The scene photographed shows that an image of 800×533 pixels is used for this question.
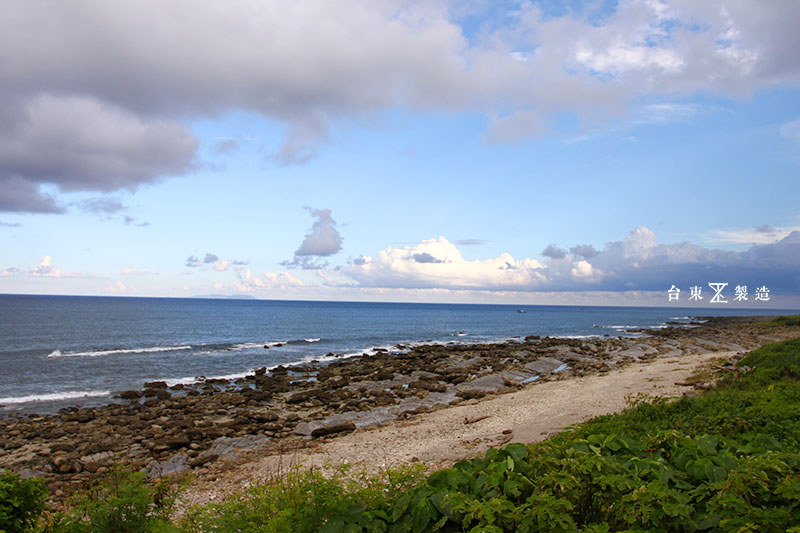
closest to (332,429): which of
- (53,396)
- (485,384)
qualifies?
(485,384)

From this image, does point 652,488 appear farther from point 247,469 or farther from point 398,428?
point 398,428

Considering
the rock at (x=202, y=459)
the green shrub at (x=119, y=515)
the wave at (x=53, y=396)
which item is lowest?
the wave at (x=53, y=396)

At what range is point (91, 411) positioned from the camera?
20750 mm

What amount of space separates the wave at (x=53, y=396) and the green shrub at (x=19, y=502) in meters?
24.3

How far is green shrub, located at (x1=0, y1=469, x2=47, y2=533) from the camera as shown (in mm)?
4438

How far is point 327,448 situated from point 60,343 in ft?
156

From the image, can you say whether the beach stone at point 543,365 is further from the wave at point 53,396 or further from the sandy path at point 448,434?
the wave at point 53,396

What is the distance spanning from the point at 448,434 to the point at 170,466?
8693 millimetres

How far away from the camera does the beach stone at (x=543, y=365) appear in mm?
32469

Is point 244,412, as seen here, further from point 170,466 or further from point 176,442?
point 170,466

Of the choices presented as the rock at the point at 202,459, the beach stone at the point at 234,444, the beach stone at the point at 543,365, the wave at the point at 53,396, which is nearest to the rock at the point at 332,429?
the beach stone at the point at 234,444

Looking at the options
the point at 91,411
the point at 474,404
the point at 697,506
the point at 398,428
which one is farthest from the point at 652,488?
the point at 91,411

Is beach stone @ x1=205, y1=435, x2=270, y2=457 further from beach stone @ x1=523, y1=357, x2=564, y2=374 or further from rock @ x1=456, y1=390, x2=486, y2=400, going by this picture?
beach stone @ x1=523, y1=357, x2=564, y2=374

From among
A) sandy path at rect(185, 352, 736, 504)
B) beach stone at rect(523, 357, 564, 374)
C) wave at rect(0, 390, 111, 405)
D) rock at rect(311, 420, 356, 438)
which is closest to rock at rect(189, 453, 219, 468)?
sandy path at rect(185, 352, 736, 504)
